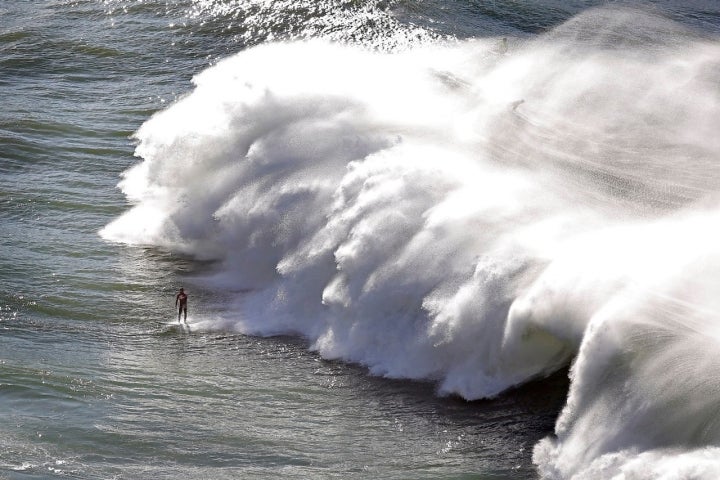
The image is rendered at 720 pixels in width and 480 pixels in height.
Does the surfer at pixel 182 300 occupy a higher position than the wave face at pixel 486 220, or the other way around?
the wave face at pixel 486 220

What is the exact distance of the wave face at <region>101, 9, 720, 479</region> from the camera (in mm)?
16266

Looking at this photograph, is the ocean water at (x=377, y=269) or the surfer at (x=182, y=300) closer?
the ocean water at (x=377, y=269)

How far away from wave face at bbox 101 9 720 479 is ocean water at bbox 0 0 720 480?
57 mm

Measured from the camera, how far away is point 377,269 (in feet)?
68.5

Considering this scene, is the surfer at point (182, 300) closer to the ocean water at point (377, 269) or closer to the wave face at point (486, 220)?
the ocean water at point (377, 269)

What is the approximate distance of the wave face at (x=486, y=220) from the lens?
16.3 m

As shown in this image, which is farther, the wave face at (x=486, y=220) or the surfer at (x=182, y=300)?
the surfer at (x=182, y=300)

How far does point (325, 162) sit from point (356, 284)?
460 centimetres

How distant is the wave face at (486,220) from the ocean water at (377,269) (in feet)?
0.19

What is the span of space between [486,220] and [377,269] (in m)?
2.15

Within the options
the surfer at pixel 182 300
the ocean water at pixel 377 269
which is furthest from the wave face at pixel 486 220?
the surfer at pixel 182 300

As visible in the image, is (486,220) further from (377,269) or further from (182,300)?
(182,300)

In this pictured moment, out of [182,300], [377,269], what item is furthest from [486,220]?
[182,300]

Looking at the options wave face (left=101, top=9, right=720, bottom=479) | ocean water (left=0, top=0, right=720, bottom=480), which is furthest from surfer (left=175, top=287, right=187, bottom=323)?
wave face (left=101, top=9, right=720, bottom=479)
